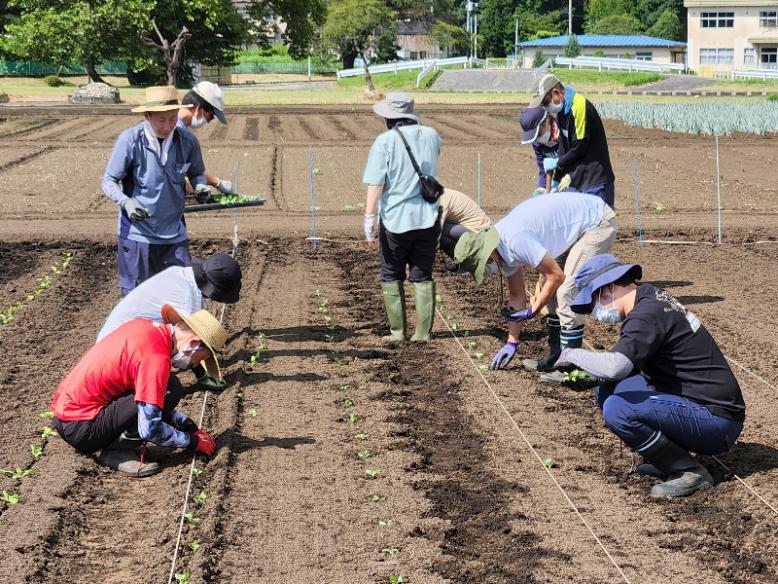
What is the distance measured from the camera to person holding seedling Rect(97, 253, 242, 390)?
6328 millimetres

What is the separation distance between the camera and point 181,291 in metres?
6.42

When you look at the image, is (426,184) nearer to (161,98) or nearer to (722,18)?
(161,98)

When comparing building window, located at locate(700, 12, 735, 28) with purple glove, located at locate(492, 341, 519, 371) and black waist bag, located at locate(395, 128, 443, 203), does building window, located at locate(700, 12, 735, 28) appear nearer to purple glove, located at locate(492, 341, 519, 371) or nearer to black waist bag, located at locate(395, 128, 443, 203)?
black waist bag, located at locate(395, 128, 443, 203)

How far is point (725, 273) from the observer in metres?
12.0

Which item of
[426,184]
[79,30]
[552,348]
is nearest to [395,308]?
[426,184]

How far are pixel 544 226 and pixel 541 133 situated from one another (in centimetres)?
151

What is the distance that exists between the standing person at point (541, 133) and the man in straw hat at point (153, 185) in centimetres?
248

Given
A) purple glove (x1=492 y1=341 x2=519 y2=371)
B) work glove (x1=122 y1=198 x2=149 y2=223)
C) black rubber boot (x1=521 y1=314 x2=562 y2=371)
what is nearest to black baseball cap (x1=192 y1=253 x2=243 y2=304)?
work glove (x1=122 y1=198 x2=149 y2=223)

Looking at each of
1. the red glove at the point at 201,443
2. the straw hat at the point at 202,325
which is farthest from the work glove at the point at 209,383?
the straw hat at the point at 202,325

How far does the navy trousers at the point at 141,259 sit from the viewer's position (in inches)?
309

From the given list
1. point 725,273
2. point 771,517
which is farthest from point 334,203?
point 771,517

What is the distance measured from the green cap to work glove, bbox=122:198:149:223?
82.2 inches

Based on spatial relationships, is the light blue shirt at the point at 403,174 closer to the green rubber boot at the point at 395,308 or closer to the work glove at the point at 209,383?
the green rubber boot at the point at 395,308

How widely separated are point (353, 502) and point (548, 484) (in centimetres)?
107
